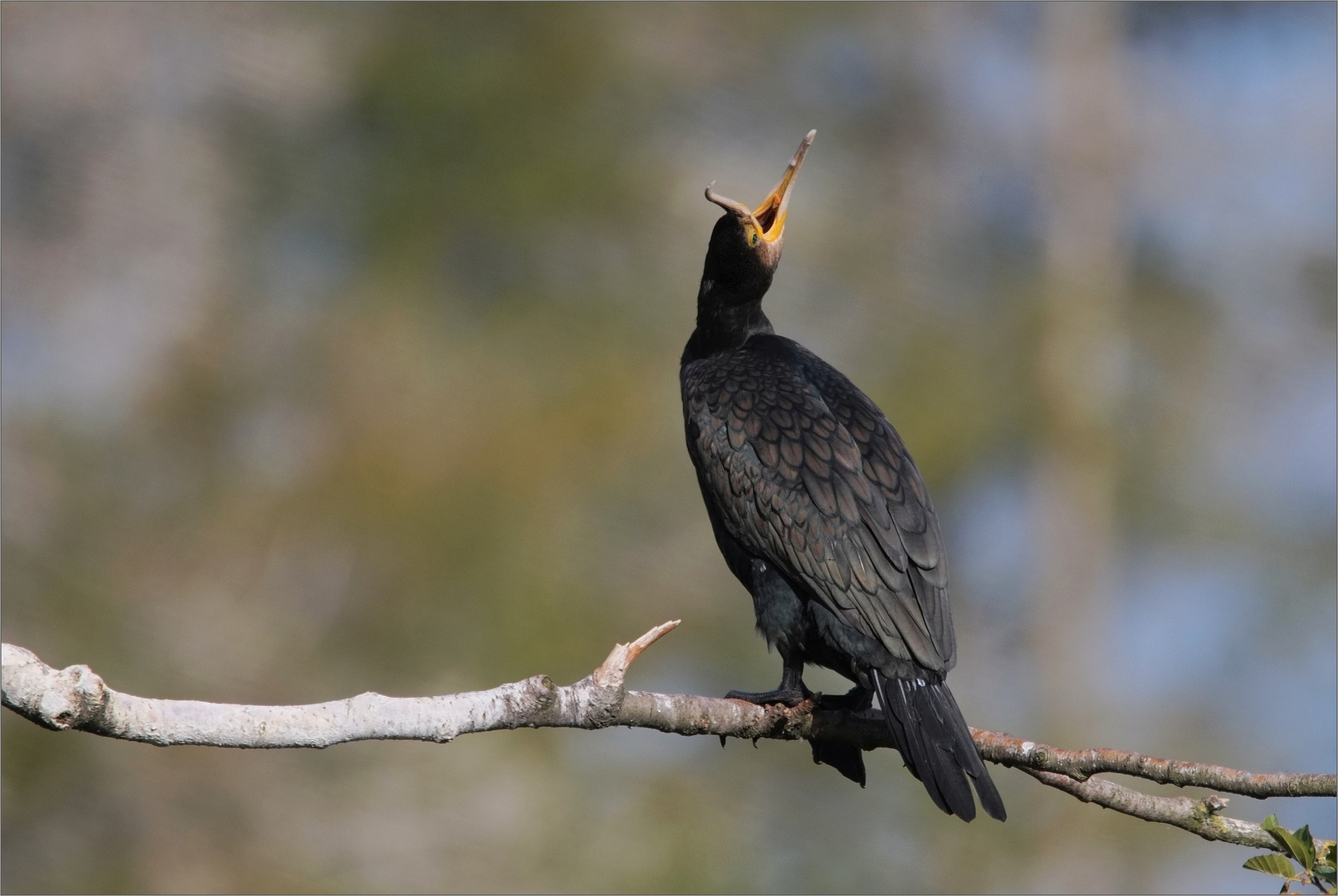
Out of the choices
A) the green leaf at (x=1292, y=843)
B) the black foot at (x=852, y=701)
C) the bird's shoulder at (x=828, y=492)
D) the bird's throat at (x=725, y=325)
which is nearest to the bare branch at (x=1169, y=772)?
the green leaf at (x=1292, y=843)

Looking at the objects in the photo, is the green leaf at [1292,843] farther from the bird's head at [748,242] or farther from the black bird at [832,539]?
the bird's head at [748,242]

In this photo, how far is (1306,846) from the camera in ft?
8.05

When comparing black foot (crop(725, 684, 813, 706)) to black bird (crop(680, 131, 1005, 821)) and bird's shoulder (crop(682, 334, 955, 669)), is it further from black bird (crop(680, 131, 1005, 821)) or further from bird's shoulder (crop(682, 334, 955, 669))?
bird's shoulder (crop(682, 334, 955, 669))

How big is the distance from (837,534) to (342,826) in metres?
8.36

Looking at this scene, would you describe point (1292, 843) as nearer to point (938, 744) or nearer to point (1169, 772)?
point (1169, 772)

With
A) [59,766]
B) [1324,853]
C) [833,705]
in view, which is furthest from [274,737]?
[59,766]

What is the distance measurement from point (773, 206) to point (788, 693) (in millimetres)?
1867

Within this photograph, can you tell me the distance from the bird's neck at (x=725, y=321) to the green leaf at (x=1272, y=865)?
2502 millimetres

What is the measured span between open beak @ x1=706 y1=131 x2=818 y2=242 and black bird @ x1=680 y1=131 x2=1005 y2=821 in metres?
0.02

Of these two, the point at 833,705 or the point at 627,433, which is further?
the point at 627,433

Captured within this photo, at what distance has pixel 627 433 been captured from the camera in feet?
38.6

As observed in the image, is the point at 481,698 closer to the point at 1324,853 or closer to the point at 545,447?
the point at 1324,853

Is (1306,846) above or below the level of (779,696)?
below

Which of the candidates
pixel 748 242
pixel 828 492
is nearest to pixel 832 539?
pixel 828 492
